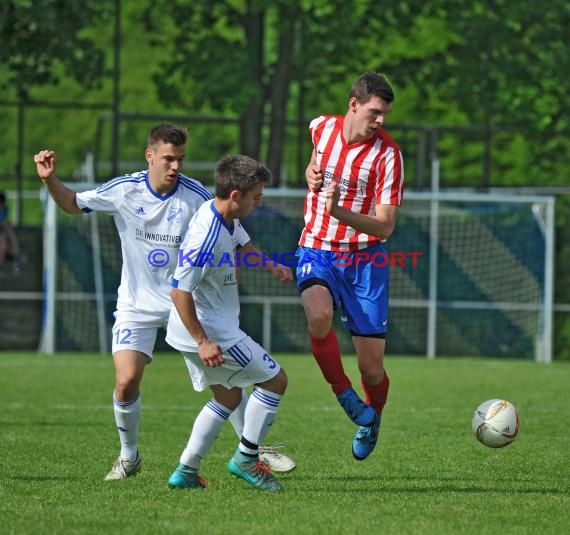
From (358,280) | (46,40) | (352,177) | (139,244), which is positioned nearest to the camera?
(139,244)

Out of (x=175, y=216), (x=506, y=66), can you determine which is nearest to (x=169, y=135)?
(x=175, y=216)

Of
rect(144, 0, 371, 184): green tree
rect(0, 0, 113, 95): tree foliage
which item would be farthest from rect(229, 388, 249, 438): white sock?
rect(144, 0, 371, 184): green tree

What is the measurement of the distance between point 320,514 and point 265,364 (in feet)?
3.27

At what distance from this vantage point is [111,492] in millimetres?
6930

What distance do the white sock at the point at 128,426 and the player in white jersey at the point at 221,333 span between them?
577 millimetres

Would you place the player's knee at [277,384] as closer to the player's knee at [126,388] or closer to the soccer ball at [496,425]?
the player's knee at [126,388]

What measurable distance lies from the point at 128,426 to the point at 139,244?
1.07 meters

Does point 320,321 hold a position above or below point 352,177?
below

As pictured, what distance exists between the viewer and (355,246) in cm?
822

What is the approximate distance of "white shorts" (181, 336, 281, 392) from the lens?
6.85 m

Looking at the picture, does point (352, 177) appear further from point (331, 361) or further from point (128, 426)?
point (128, 426)

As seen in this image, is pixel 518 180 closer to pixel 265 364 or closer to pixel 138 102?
pixel 138 102

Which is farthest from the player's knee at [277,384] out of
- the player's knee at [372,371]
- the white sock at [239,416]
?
the player's knee at [372,371]

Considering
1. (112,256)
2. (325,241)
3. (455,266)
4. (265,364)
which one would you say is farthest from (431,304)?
(265,364)
